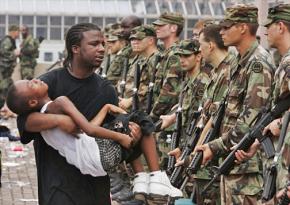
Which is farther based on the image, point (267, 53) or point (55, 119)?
point (267, 53)

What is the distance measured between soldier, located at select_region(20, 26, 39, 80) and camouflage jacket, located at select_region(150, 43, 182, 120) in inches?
617

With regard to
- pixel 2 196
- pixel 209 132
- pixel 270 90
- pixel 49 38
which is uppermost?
pixel 270 90

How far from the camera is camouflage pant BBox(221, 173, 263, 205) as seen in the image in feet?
22.7

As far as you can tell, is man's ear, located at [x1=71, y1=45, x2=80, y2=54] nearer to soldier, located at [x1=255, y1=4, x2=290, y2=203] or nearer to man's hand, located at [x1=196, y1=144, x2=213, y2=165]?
soldier, located at [x1=255, y1=4, x2=290, y2=203]

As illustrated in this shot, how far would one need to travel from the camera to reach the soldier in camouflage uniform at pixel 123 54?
1268cm

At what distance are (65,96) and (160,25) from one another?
15.8 feet

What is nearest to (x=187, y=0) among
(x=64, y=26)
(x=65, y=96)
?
→ (x=64, y=26)

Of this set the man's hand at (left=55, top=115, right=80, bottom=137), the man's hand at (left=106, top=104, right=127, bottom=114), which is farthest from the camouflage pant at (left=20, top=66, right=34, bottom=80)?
the man's hand at (left=55, top=115, right=80, bottom=137)

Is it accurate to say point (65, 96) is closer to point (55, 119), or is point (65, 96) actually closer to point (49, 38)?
point (55, 119)

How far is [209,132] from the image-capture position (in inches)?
290

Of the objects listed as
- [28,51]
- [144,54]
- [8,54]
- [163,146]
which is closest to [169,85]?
[163,146]

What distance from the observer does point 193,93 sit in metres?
8.87

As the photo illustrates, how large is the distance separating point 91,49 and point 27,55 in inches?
787

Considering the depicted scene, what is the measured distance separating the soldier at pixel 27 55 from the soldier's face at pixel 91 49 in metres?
19.7
